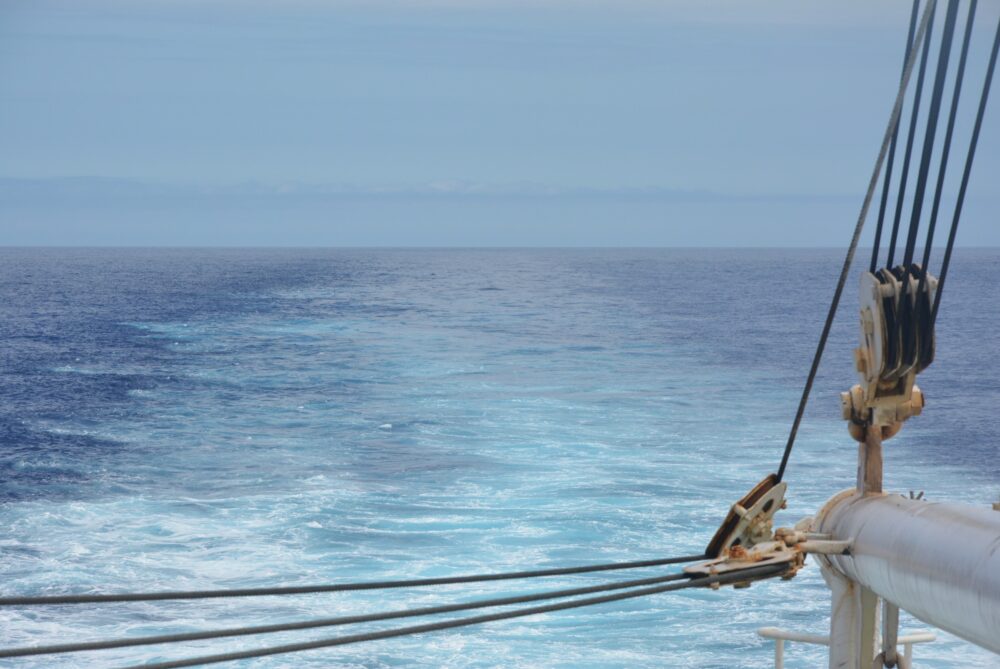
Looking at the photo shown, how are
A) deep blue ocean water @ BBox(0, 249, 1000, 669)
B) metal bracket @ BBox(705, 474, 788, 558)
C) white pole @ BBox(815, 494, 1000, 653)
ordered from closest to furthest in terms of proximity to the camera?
white pole @ BBox(815, 494, 1000, 653), metal bracket @ BBox(705, 474, 788, 558), deep blue ocean water @ BBox(0, 249, 1000, 669)

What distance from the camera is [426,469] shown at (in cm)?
2994

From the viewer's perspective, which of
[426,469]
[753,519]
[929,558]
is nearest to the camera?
[929,558]

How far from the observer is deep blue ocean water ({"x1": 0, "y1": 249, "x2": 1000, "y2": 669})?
1831cm

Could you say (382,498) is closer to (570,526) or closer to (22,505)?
(570,526)

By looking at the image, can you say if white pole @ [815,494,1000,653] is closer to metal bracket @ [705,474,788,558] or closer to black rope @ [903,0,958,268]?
metal bracket @ [705,474,788,558]

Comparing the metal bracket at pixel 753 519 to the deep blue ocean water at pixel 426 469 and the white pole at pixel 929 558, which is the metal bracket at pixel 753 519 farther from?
the deep blue ocean water at pixel 426 469

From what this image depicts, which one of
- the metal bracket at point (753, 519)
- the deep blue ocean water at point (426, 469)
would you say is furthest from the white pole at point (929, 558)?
the deep blue ocean water at point (426, 469)

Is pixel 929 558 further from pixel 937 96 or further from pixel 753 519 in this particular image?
pixel 937 96

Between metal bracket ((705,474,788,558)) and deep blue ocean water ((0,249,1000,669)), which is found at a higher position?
metal bracket ((705,474,788,558))

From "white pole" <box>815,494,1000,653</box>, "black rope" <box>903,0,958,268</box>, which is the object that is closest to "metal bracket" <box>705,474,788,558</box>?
"white pole" <box>815,494,1000,653</box>

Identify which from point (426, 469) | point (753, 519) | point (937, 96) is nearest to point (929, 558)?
point (753, 519)

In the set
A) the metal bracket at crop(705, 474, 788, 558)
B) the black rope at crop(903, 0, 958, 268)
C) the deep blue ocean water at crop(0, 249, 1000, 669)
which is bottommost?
the deep blue ocean water at crop(0, 249, 1000, 669)

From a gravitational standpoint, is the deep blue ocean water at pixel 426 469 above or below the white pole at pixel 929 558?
below

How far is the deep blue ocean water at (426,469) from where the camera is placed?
721 inches
